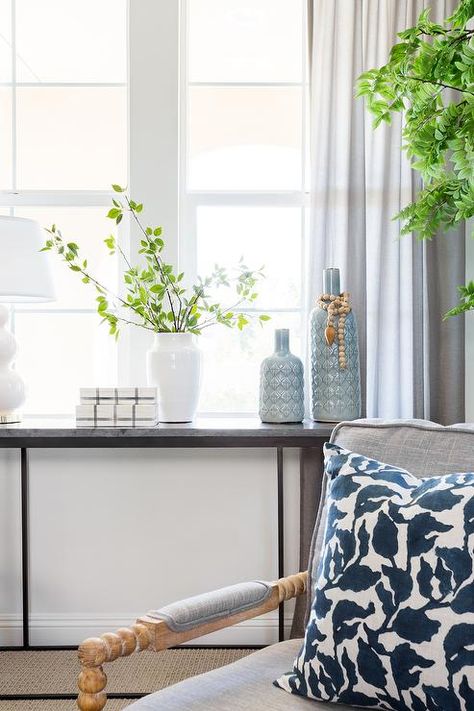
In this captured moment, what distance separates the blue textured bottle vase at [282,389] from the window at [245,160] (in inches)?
12.7

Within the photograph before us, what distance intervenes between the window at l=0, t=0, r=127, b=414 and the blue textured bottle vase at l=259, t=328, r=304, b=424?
64cm

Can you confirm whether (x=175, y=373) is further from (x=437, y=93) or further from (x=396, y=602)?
(x=396, y=602)

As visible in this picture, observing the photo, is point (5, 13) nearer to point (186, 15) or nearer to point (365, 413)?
point (186, 15)

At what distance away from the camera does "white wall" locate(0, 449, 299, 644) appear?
252 centimetres

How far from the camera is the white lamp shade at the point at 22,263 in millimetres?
2162

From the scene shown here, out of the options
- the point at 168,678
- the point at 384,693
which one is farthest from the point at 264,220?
the point at 384,693

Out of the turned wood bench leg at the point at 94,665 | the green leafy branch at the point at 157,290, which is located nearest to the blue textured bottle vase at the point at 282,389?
the green leafy branch at the point at 157,290

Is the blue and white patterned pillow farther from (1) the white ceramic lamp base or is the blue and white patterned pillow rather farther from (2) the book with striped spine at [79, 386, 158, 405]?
(1) the white ceramic lamp base

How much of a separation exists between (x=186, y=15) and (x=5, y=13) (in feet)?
2.19

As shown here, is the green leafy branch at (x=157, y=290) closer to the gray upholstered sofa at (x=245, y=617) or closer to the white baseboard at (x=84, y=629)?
the gray upholstered sofa at (x=245, y=617)

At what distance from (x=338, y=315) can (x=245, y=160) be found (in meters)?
0.77

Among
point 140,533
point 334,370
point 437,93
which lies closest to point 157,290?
point 334,370

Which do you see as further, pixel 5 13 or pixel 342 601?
pixel 5 13

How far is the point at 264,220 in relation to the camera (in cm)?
266
